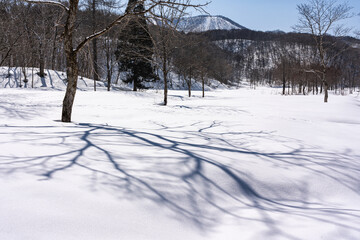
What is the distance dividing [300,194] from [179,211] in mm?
1518

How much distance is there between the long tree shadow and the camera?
1946 millimetres

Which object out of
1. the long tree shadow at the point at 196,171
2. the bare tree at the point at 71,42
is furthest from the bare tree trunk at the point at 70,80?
the long tree shadow at the point at 196,171

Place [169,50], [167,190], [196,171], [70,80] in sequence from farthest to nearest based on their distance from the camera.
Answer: [169,50]
[70,80]
[196,171]
[167,190]

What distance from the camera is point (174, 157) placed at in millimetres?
2914

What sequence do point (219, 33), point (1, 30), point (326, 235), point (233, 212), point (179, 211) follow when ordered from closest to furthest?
point (326, 235), point (179, 211), point (233, 212), point (1, 30), point (219, 33)

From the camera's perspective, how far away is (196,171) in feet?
8.41

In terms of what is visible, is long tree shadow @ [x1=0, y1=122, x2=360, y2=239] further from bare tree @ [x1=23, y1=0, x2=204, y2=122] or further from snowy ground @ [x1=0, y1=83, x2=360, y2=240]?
bare tree @ [x1=23, y1=0, x2=204, y2=122]

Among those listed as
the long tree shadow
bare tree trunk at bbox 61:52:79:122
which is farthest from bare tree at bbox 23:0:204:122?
the long tree shadow

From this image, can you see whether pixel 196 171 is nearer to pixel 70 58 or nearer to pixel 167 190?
pixel 167 190

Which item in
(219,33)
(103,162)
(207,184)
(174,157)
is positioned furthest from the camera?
(219,33)

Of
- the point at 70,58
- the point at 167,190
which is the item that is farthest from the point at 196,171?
the point at 70,58

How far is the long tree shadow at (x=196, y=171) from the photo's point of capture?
76.6 inches

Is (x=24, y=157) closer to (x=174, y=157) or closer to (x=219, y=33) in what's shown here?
(x=174, y=157)

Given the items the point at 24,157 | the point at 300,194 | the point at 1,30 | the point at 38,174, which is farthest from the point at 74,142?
the point at 1,30
